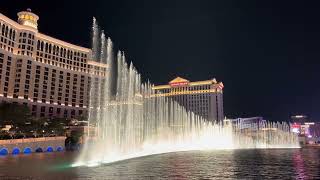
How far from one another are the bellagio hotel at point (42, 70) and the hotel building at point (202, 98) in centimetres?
3895

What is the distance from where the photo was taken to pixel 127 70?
4850cm

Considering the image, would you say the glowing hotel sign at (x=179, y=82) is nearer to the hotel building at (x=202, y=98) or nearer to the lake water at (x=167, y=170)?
the hotel building at (x=202, y=98)

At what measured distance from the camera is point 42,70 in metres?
95.8

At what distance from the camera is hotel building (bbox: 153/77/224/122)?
443 feet

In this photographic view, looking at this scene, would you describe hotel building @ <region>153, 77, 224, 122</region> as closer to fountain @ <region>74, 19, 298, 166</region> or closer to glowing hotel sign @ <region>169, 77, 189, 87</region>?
glowing hotel sign @ <region>169, 77, 189, 87</region>

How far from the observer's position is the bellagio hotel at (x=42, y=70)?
278 feet

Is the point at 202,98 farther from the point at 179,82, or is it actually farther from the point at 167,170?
the point at 167,170

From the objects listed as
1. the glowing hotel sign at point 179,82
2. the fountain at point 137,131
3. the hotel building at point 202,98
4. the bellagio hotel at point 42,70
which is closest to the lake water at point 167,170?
the fountain at point 137,131

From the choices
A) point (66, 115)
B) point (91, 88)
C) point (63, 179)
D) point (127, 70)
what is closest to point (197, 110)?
point (91, 88)

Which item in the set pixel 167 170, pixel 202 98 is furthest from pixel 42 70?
pixel 167 170

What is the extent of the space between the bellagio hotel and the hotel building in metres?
38.9

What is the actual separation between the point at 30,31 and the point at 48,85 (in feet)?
59.6

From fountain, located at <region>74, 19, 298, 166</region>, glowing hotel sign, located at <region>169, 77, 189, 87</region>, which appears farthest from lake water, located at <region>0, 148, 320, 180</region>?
glowing hotel sign, located at <region>169, 77, 189, 87</region>

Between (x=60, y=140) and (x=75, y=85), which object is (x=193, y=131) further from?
(x=75, y=85)
